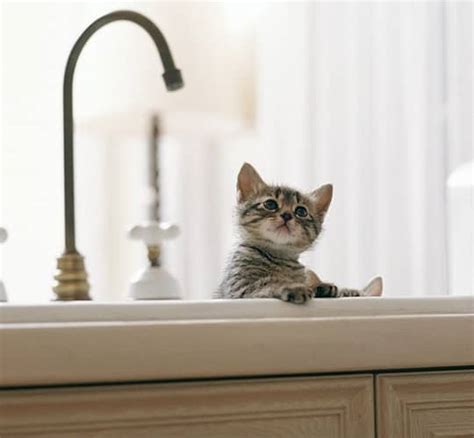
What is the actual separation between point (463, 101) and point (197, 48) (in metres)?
0.92

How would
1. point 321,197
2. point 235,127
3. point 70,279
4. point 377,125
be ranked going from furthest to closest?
point 235,127 < point 377,125 < point 321,197 < point 70,279

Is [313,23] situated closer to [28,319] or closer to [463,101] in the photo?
[463,101]

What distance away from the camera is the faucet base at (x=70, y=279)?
1.11 metres

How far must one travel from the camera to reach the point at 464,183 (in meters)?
1.45

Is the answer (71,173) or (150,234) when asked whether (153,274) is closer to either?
(150,234)

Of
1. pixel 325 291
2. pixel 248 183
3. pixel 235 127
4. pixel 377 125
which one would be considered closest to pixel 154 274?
pixel 248 183

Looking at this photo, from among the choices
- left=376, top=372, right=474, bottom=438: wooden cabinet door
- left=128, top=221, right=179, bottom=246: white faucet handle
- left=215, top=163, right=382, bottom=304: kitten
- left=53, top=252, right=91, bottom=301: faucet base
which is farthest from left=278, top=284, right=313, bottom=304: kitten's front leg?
left=128, top=221, right=179, bottom=246: white faucet handle

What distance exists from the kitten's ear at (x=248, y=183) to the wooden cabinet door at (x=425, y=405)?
1.45 ft

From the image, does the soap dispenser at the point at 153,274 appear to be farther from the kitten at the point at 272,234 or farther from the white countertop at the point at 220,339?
the white countertop at the point at 220,339

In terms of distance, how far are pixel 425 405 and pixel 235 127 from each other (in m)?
1.84

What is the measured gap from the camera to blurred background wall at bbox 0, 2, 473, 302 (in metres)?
1.87

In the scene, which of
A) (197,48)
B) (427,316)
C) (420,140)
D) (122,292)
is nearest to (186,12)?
(197,48)

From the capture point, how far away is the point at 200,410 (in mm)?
778

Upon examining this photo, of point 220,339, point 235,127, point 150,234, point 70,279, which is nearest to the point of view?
point 220,339
